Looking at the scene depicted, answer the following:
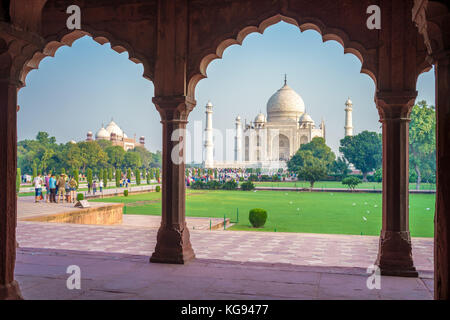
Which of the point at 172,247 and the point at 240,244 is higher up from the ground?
the point at 172,247

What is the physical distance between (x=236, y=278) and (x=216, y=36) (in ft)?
8.30

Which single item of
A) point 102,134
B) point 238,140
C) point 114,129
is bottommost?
point 238,140

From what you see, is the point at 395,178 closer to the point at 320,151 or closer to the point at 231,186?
the point at 231,186

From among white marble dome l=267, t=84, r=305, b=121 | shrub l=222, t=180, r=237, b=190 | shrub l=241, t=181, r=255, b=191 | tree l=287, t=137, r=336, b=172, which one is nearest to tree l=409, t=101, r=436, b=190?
shrub l=241, t=181, r=255, b=191

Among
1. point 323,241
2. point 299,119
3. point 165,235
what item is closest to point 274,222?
point 323,241

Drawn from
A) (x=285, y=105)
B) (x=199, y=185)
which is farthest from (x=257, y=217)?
(x=285, y=105)

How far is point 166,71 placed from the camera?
4.57m

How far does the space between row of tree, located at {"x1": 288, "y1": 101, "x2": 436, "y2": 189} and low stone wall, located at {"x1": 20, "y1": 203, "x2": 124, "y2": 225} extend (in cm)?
1561

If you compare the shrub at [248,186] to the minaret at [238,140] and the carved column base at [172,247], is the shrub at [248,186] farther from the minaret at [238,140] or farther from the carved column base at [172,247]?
the minaret at [238,140]

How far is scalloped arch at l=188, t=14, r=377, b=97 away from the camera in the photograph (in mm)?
4188

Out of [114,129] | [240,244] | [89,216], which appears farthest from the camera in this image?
[114,129]

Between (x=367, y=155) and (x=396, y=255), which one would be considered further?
(x=367, y=155)

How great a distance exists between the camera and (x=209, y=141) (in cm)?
5606

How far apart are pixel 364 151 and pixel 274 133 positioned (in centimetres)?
1830
